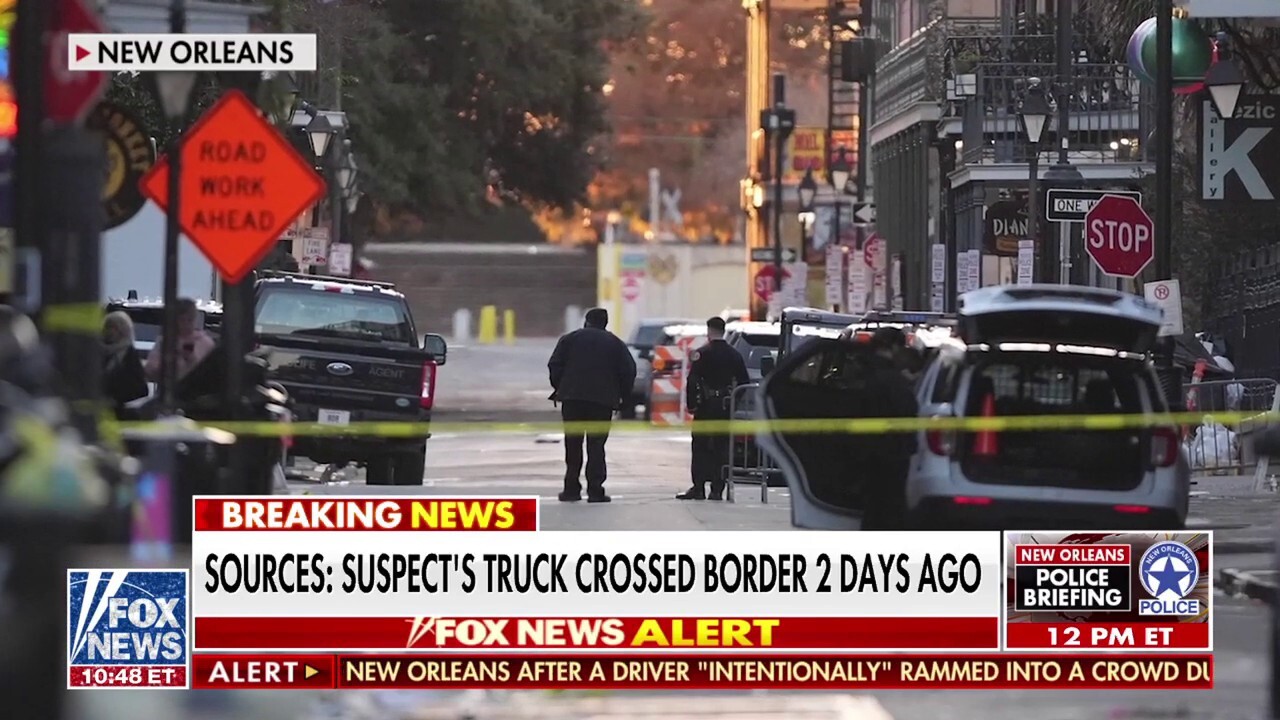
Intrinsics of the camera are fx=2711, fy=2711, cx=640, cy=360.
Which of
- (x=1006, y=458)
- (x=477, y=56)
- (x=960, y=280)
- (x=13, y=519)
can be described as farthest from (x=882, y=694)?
(x=960, y=280)

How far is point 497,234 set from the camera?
10688cm

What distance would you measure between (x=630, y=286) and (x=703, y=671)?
7959 cm

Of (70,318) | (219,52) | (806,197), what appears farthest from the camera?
(806,197)

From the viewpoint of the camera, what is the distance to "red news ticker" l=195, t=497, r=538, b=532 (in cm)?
1084

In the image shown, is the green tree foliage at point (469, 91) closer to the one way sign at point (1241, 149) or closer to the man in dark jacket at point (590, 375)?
the man in dark jacket at point (590, 375)

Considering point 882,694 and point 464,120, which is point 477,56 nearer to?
point 464,120

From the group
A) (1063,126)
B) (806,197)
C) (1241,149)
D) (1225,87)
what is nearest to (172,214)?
(1225,87)

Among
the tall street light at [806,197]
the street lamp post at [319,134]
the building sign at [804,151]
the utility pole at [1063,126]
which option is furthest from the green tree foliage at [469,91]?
the building sign at [804,151]

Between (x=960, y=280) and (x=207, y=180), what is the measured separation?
22.7m

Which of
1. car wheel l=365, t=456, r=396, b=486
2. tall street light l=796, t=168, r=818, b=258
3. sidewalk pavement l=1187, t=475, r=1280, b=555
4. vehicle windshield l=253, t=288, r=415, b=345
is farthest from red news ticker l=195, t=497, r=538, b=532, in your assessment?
tall street light l=796, t=168, r=818, b=258

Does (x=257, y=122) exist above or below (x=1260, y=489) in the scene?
above

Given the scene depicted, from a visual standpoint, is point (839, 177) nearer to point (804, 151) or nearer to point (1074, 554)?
point (804, 151)

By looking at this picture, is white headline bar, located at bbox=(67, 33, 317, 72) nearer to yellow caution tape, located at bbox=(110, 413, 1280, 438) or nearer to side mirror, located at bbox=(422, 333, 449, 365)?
yellow caution tape, located at bbox=(110, 413, 1280, 438)

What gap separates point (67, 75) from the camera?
34.3ft
